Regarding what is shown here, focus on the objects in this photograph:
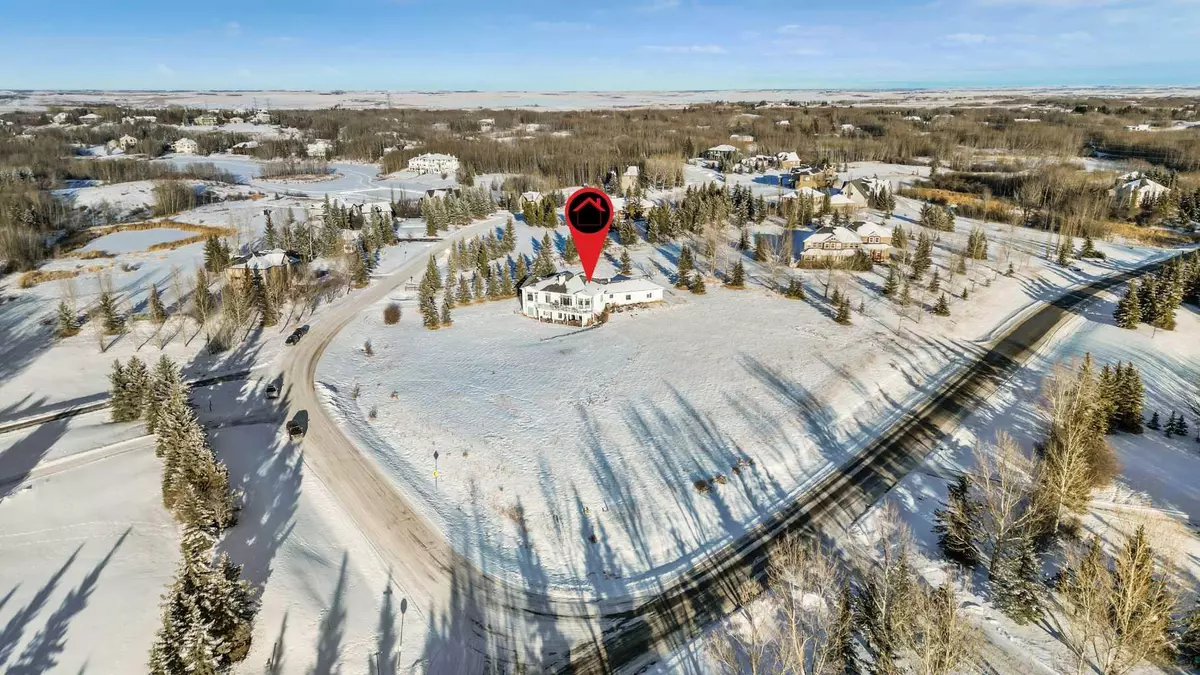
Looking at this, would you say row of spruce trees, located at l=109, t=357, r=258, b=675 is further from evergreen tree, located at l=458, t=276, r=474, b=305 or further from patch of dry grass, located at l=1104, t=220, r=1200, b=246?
patch of dry grass, located at l=1104, t=220, r=1200, b=246

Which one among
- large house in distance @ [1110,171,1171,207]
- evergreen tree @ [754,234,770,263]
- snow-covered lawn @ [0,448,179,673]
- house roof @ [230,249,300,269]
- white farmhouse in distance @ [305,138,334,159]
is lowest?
snow-covered lawn @ [0,448,179,673]

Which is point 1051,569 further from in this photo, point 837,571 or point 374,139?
point 374,139

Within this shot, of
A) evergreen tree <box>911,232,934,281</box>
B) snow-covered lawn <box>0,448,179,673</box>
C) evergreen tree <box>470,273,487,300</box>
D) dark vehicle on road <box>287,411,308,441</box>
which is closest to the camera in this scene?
snow-covered lawn <box>0,448,179,673</box>

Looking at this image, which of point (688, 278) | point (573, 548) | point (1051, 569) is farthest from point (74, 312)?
point (1051, 569)

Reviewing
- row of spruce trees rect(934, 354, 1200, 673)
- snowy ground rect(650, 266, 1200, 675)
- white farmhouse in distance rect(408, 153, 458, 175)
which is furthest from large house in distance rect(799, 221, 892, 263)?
white farmhouse in distance rect(408, 153, 458, 175)

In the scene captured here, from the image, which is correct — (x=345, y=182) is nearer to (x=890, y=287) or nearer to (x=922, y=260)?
(x=890, y=287)

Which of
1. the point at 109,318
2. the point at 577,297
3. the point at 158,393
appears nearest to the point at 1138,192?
the point at 577,297
